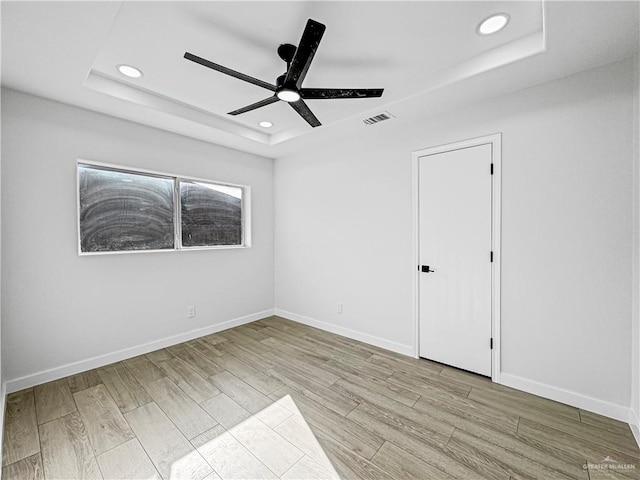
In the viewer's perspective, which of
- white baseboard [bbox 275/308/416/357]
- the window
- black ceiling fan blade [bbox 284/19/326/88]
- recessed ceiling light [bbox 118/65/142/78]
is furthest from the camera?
white baseboard [bbox 275/308/416/357]

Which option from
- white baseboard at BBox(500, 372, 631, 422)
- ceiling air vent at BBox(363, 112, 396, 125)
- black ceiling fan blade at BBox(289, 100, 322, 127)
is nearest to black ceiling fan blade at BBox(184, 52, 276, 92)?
black ceiling fan blade at BBox(289, 100, 322, 127)

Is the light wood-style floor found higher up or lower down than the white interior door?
lower down

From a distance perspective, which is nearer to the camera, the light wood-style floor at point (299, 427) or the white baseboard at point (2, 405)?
the light wood-style floor at point (299, 427)

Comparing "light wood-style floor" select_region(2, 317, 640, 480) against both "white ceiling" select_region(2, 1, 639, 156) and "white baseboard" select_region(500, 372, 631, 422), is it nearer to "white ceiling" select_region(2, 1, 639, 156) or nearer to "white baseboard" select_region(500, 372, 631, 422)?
"white baseboard" select_region(500, 372, 631, 422)

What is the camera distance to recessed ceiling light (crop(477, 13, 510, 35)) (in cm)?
176

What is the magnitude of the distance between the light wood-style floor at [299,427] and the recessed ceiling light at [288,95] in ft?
7.76

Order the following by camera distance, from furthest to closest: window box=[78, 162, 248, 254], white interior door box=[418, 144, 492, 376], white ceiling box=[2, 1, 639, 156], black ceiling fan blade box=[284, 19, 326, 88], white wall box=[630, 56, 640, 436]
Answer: window box=[78, 162, 248, 254]
white interior door box=[418, 144, 492, 376]
white wall box=[630, 56, 640, 436]
white ceiling box=[2, 1, 639, 156]
black ceiling fan blade box=[284, 19, 326, 88]

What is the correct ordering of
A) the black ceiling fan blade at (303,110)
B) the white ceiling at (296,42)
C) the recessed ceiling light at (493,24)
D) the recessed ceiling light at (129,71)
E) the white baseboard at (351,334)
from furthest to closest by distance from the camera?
the white baseboard at (351,334) → the recessed ceiling light at (129,71) → the black ceiling fan blade at (303,110) → the recessed ceiling light at (493,24) → the white ceiling at (296,42)

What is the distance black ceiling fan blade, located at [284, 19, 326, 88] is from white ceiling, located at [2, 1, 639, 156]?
0.26 metres

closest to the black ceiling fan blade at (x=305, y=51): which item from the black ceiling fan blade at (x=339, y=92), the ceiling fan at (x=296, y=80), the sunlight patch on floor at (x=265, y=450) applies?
the ceiling fan at (x=296, y=80)

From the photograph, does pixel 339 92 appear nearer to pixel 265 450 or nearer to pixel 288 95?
pixel 288 95

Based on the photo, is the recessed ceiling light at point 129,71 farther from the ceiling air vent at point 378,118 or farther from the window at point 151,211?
the ceiling air vent at point 378,118

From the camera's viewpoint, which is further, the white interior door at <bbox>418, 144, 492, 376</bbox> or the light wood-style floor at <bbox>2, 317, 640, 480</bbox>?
the white interior door at <bbox>418, 144, 492, 376</bbox>

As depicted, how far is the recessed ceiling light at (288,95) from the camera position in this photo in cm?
196
